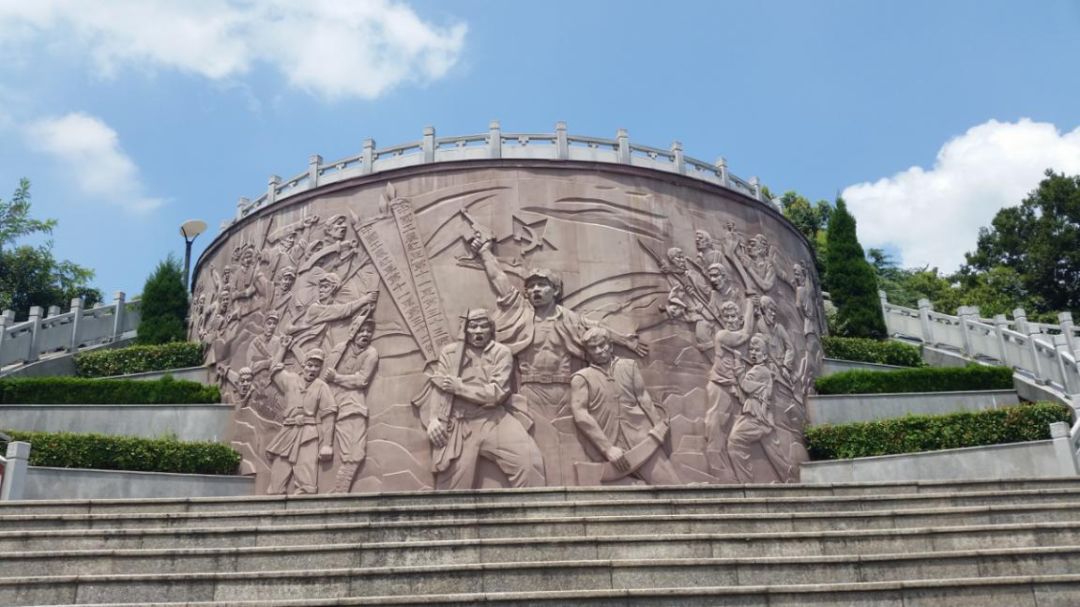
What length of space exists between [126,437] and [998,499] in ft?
50.0

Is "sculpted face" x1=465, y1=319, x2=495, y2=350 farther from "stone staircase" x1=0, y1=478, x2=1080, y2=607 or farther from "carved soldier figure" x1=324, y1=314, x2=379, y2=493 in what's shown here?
"stone staircase" x1=0, y1=478, x2=1080, y2=607

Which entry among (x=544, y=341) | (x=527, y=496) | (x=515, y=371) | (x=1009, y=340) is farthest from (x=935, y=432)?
(x=527, y=496)

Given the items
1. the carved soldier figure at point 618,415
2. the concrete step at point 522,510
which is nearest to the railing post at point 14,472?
the concrete step at point 522,510

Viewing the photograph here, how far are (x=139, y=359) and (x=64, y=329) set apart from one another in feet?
13.2

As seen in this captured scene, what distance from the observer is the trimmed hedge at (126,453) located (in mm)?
16078

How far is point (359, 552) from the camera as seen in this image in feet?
30.2

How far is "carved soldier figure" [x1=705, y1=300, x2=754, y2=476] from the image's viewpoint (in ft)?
55.4

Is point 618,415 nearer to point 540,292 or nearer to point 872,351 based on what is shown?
point 540,292

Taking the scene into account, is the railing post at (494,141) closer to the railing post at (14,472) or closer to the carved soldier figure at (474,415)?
the carved soldier figure at (474,415)

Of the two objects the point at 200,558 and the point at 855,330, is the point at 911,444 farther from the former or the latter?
the point at 200,558

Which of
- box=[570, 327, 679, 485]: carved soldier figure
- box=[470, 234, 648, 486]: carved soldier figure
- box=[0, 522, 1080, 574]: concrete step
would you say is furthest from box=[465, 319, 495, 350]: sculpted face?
box=[0, 522, 1080, 574]: concrete step

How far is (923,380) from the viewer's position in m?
19.8

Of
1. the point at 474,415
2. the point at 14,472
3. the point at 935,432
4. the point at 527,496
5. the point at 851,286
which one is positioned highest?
the point at 851,286

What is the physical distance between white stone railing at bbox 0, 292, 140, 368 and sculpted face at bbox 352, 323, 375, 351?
11110 mm
